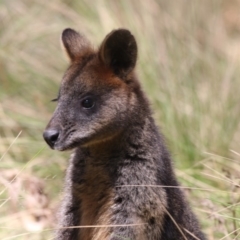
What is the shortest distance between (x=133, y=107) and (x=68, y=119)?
0.44m

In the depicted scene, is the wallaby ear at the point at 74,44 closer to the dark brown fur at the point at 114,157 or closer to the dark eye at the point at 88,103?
the dark brown fur at the point at 114,157

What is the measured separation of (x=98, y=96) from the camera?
505 cm

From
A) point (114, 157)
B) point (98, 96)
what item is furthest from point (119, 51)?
point (114, 157)

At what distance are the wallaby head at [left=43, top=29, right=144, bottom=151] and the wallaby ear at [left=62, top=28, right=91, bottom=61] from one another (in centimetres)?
13

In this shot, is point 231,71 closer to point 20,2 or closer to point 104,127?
point 20,2

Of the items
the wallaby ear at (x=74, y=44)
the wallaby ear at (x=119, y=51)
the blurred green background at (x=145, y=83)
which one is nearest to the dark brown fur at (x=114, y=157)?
the wallaby ear at (x=119, y=51)

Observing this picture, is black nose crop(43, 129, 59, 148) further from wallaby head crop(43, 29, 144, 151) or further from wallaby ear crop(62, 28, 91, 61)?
wallaby ear crop(62, 28, 91, 61)

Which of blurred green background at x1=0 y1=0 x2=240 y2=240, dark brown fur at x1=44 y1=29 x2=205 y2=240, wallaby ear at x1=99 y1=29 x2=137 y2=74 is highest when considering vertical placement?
wallaby ear at x1=99 y1=29 x2=137 y2=74

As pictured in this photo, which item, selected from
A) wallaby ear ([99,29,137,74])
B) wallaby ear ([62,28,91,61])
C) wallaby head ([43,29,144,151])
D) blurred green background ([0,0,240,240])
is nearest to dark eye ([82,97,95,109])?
wallaby head ([43,29,144,151])

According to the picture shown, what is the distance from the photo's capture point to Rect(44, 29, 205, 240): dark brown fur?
493cm

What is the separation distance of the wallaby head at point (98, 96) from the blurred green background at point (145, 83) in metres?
1.13

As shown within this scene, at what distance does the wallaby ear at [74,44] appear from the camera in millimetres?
5383

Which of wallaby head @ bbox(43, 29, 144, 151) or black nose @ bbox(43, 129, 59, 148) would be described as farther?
wallaby head @ bbox(43, 29, 144, 151)

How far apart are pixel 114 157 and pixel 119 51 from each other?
0.68 m
